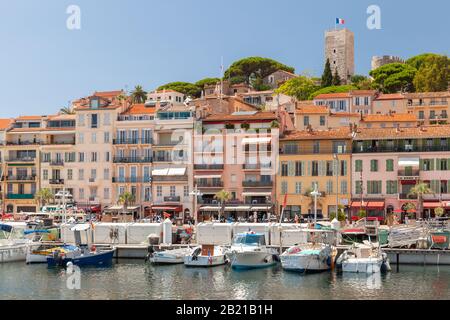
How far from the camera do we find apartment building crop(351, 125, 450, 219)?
241 feet

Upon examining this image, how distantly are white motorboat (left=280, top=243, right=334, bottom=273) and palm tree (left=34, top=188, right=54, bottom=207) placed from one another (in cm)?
4049

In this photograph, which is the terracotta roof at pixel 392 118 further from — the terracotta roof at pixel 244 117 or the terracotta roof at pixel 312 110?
the terracotta roof at pixel 244 117

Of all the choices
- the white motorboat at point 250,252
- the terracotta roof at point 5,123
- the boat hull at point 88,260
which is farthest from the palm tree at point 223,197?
the terracotta roof at point 5,123

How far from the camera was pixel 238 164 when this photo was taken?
79250 mm

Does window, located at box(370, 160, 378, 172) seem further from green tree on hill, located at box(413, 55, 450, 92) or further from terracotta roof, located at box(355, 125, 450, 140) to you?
green tree on hill, located at box(413, 55, 450, 92)

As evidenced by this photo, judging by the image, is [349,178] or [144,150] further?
[144,150]

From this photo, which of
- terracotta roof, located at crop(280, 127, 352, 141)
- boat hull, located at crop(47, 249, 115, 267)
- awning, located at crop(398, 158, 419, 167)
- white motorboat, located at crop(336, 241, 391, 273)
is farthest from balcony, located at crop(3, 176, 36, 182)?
white motorboat, located at crop(336, 241, 391, 273)

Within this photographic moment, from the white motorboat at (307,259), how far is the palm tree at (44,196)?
4049cm

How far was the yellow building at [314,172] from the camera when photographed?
76.0m

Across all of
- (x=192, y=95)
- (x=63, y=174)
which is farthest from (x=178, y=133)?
(x=192, y=95)

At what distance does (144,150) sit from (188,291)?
4269 centimetres

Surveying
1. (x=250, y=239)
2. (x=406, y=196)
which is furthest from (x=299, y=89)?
(x=250, y=239)

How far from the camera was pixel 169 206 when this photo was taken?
80938 mm
